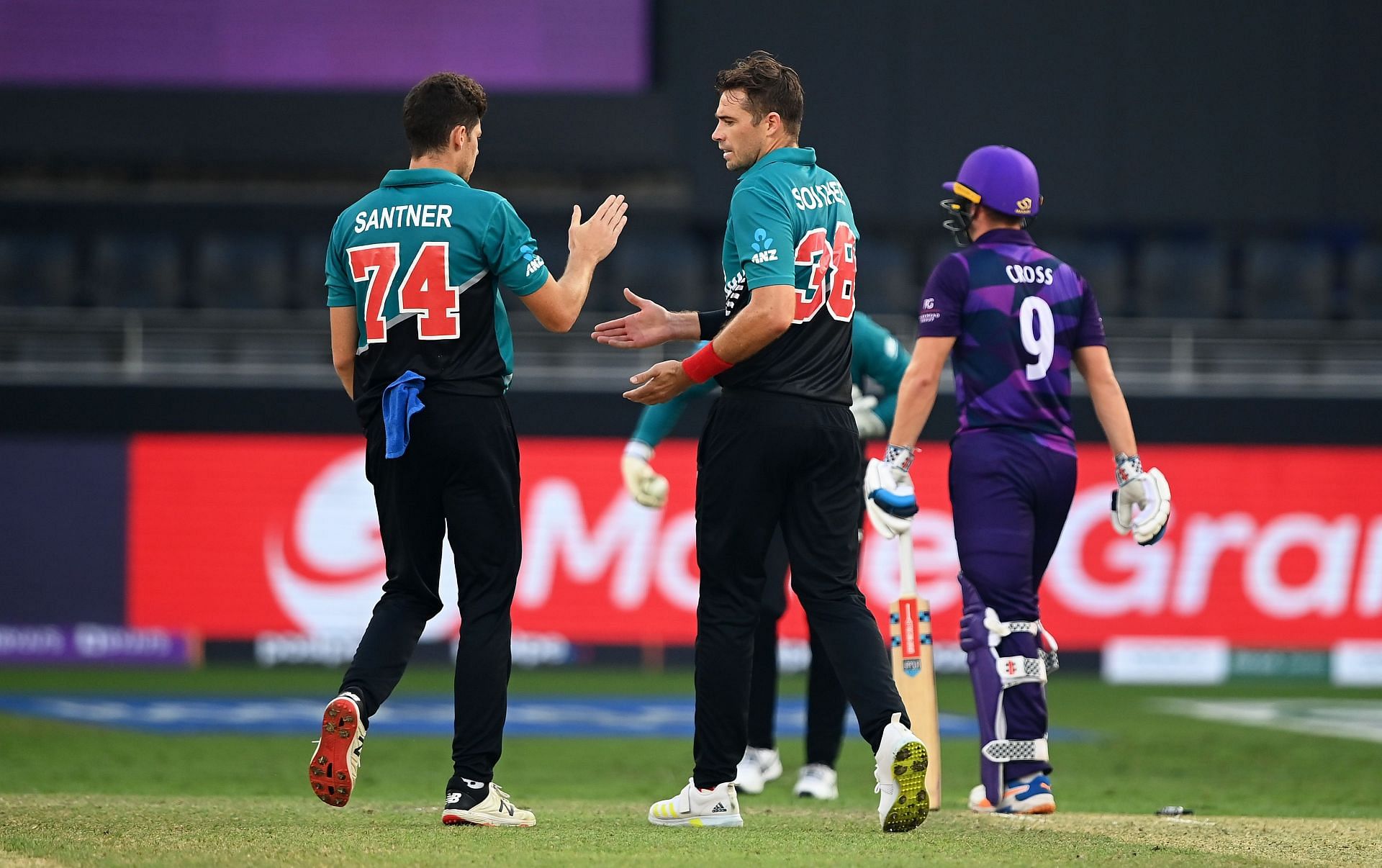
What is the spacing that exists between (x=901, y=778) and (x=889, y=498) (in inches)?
45.7

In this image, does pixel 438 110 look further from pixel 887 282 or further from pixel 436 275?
pixel 887 282

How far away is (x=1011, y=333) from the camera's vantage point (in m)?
5.89

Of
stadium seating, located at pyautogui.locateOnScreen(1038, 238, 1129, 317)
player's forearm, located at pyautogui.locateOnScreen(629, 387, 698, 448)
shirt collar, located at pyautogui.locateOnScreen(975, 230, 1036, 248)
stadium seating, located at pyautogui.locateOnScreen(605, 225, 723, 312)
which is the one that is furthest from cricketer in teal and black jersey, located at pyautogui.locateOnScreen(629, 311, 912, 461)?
stadium seating, located at pyautogui.locateOnScreen(1038, 238, 1129, 317)

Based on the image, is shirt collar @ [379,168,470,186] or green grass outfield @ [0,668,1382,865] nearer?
green grass outfield @ [0,668,1382,865]

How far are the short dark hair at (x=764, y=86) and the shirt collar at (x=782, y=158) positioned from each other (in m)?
0.07

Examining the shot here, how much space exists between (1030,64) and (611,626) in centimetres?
789

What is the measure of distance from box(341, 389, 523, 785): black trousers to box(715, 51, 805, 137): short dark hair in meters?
1.16

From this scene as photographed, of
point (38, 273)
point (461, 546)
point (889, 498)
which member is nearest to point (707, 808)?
point (461, 546)

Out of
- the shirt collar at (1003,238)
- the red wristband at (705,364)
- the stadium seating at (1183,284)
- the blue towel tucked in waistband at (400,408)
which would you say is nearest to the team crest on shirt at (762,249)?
the red wristband at (705,364)

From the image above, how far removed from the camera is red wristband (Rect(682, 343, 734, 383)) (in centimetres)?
497

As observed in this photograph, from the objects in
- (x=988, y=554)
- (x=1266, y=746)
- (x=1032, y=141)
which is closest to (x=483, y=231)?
(x=988, y=554)

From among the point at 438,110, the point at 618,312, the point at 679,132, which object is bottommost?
the point at 618,312

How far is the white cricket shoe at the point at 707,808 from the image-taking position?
16.7ft

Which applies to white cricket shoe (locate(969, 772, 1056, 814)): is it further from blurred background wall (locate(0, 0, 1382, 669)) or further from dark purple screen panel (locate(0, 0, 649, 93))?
dark purple screen panel (locate(0, 0, 649, 93))
